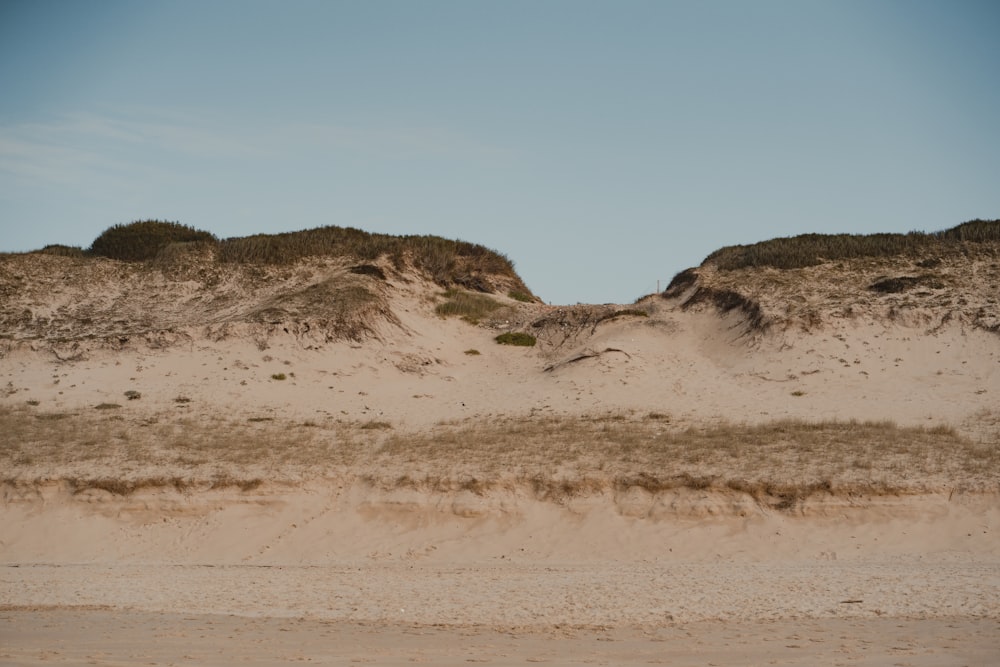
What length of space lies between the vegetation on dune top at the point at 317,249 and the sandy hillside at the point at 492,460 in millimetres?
230

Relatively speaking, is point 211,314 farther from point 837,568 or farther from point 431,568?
point 837,568

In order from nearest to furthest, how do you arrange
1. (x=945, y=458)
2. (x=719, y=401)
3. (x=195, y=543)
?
(x=195, y=543), (x=945, y=458), (x=719, y=401)

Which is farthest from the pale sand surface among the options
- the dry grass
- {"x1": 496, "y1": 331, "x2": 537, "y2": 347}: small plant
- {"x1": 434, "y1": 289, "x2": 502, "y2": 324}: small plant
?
{"x1": 434, "y1": 289, "x2": 502, "y2": 324}: small plant

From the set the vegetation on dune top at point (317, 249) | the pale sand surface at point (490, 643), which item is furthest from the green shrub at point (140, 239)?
the pale sand surface at point (490, 643)

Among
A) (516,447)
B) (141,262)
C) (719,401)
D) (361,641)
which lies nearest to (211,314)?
(141,262)

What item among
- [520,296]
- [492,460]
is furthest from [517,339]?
[492,460]

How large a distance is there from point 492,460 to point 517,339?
1314 centimetres

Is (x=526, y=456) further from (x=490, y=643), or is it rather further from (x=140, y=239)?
(x=140, y=239)

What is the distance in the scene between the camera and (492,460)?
21.3m

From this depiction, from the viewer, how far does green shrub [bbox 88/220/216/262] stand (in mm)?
38469

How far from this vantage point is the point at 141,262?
36531 mm

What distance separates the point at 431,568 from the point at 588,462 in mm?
5189

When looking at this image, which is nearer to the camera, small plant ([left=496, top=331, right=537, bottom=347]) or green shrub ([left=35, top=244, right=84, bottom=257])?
small plant ([left=496, top=331, right=537, bottom=347])

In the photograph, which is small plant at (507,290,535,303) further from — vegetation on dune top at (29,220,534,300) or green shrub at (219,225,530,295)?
green shrub at (219,225,530,295)
